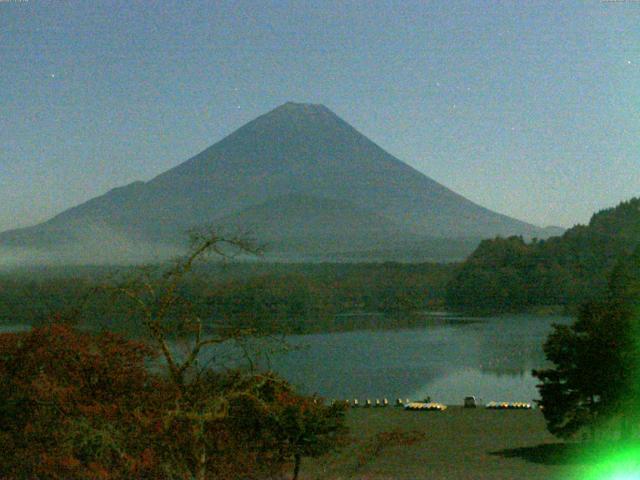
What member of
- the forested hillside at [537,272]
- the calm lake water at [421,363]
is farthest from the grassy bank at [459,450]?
the forested hillside at [537,272]

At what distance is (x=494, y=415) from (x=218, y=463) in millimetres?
12155

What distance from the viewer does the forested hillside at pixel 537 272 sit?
66250mm

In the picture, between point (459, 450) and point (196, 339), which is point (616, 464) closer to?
point (459, 450)

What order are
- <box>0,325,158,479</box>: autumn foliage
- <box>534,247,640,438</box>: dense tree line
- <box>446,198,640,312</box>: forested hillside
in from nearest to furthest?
<box>0,325,158,479</box>: autumn foliage < <box>534,247,640,438</box>: dense tree line < <box>446,198,640,312</box>: forested hillside

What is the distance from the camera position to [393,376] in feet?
93.0

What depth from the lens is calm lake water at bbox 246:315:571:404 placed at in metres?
24.1

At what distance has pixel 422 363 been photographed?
32.6 m

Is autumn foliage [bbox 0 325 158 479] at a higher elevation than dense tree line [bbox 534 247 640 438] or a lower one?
higher

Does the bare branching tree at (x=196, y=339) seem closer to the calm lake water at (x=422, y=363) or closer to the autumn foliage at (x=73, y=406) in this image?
the autumn foliage at (x=73, y=406)

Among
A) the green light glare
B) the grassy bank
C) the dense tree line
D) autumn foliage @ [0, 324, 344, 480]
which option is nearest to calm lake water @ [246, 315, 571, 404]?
the grassy bank

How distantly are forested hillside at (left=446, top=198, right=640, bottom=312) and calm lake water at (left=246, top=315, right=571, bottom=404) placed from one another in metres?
15.4

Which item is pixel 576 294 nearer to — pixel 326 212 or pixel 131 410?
pixel 131 410

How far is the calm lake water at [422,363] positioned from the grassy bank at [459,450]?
2.34 metres

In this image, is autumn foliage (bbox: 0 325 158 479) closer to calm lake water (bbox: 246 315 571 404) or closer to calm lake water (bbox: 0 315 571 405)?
calm lake water (bbox: 0 315 571 405)
